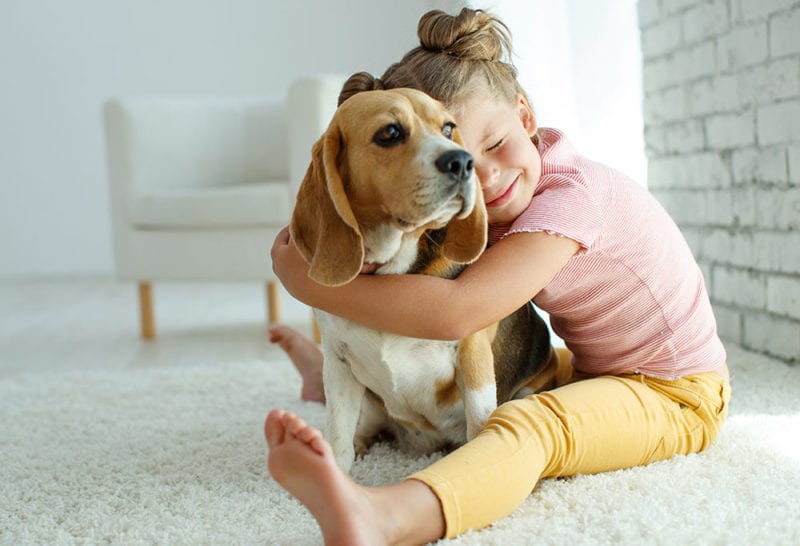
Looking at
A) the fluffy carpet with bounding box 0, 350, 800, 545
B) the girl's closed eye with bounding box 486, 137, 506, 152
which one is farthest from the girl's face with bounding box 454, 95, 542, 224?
the fluffy carpet with bounding box 0, 350, 800, 545

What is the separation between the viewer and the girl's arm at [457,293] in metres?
1.52

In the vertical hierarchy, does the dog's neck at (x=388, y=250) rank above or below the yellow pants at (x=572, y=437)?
above

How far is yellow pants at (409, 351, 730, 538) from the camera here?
1368 millimetres

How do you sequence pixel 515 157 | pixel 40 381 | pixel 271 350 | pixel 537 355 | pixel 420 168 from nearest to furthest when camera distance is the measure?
pixel 420 168, pixel 515 157, pixel 537 355, pixel 40 381, pixel 271 350

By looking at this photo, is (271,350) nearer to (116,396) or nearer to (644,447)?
(116,396)

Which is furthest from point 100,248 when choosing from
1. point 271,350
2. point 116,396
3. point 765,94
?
point 765,94

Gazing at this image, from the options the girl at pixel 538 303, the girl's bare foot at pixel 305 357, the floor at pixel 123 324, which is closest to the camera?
the girl at pixel 538 303

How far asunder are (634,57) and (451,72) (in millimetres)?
1541

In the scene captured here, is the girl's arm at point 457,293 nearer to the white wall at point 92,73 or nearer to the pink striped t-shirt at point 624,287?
the pink striped t-shirt at point 624,287

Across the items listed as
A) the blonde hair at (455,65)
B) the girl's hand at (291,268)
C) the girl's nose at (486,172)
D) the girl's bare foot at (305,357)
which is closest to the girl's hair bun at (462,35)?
the blonde hair at (455,65)

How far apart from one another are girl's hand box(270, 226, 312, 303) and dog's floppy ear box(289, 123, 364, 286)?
0.57ft

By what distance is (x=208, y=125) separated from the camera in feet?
14.3

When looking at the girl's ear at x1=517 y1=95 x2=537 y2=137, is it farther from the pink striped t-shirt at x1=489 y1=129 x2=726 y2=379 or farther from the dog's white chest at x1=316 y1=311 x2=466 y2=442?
the dog's white chest at x1=316 y1=311 x2=466 y2=442

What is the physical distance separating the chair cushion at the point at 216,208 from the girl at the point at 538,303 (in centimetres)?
177
